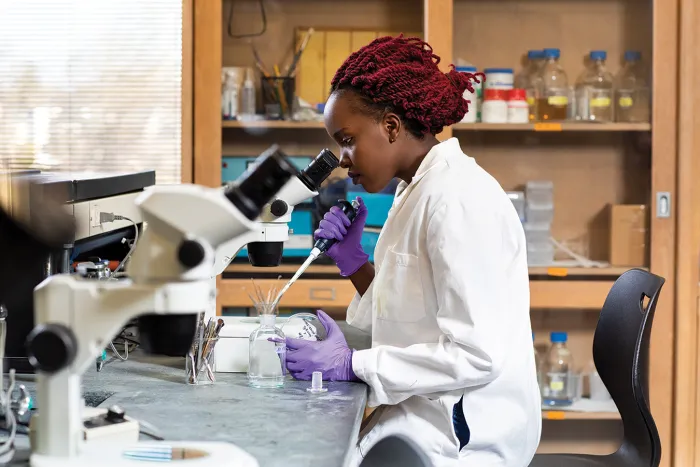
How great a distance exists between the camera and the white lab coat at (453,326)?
1.43 metres

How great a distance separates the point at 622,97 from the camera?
2910 millimetres

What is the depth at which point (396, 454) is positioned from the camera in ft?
5.30

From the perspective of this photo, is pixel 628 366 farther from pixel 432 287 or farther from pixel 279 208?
pixel 279 208

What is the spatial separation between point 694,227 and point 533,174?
55cm

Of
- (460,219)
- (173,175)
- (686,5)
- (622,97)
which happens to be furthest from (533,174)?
(460,219)

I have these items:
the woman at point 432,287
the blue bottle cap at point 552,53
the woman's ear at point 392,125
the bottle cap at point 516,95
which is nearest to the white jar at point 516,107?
the bottle cap at point 516,95

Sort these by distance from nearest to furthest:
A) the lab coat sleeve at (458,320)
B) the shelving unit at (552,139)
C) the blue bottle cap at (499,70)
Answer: the lab coat sleeve at (458,320)
the shelving unit at (552,139)
the blue bottle cap at (499,70)

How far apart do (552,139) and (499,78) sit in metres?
0.28

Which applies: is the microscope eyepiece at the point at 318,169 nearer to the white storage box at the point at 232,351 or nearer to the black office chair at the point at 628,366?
the white storage box at the point at 232,351

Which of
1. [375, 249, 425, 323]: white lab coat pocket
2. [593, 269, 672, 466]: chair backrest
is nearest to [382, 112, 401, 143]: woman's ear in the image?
[375, 249, 425, 323]: white lab coat pocket

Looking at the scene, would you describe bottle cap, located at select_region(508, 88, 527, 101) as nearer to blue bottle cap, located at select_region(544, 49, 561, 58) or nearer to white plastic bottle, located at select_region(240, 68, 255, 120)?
blue bottle cap, located at select_region(544, 49, 561, 58)

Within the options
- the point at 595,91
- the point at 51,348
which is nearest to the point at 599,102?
the point at 595,91

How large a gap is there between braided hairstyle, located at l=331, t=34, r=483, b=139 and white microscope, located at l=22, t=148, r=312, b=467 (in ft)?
2.37

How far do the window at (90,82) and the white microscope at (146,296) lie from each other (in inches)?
79.4
